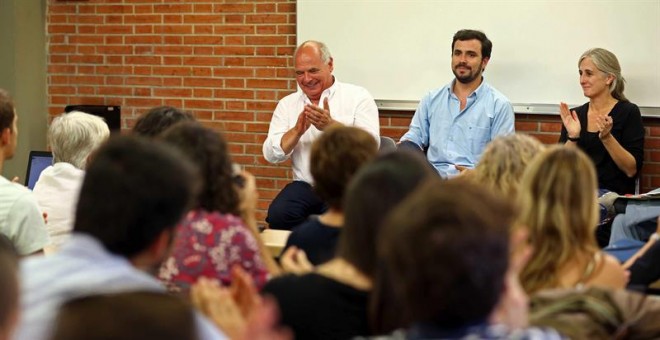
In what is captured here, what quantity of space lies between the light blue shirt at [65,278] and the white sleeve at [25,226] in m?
1.32

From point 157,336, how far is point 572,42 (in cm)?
443

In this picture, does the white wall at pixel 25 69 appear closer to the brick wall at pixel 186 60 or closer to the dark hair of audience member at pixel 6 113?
the brick wall at pixel 186 60

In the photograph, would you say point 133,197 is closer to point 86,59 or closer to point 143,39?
point 143,39

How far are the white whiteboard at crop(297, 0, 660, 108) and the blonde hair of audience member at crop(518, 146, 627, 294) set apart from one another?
2939 millimetres

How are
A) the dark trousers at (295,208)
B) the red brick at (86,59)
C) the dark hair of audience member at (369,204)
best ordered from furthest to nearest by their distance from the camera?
the red brick at (86,59) < the dark trousers at (295,208) < the dark hair of audience member at (369,204)

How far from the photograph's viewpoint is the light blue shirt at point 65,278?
151 cm

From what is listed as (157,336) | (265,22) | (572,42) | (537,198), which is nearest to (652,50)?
(572,42)

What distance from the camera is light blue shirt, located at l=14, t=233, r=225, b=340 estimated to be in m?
1.51

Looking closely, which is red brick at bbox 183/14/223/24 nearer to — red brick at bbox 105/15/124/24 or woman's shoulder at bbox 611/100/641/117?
red brick at bbox 105/15/124/24

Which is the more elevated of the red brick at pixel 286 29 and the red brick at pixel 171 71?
the red brick at pixel 286 29

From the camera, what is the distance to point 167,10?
19.7 feet

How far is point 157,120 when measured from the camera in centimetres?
327

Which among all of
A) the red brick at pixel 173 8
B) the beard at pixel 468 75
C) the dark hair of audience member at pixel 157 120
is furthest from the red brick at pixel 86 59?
the dark hair of audience member at pixel 157 120

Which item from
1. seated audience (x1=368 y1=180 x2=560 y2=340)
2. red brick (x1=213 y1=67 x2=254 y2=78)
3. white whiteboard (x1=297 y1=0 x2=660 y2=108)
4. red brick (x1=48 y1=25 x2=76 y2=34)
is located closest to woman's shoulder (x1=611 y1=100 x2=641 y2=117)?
white whiteboard (x1=297 y1=0 x2=660 y2=108)
